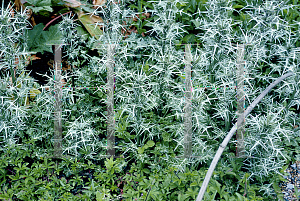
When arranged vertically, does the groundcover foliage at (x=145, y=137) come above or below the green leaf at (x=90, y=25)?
below

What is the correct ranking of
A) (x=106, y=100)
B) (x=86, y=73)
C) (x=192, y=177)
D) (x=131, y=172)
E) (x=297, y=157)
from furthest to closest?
1. (x=86, y=73)
2. (x=106, y=100)
3. (x=297, y=157)
4. (x=131, y=172)
5. (x=192, y=177)

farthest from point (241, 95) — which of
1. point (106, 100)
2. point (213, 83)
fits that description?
point (106, 100)

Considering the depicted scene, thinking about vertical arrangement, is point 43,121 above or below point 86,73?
below

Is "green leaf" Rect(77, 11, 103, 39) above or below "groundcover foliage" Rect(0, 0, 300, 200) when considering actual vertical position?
above

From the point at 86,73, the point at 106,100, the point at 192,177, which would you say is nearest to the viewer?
the point at 192,177

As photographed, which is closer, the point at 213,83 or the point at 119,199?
the point at 119,199

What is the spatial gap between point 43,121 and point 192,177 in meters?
1.50

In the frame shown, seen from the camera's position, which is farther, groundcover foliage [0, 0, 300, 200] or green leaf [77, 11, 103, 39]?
green leaf [77, 11, 103, 39]

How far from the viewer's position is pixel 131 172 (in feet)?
7.76

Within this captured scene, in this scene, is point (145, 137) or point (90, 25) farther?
point (90, 25)

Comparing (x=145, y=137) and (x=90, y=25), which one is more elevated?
(x=90, y=25)

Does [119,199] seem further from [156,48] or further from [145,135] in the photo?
[156,48]

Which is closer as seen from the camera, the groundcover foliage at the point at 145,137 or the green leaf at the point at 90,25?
the groundcover foliage at the point at 145,137

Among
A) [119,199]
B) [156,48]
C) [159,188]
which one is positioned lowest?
[119,199]
